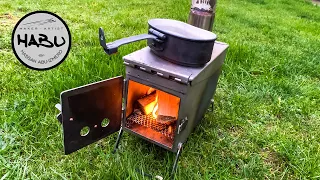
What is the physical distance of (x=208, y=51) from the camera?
1.30 metres

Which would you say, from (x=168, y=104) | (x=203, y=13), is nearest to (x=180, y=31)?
(x=168, y=104)

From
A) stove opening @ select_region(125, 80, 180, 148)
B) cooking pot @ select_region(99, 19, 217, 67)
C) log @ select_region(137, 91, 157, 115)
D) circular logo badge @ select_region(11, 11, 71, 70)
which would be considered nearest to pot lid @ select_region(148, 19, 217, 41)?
cooking pot @ select_region(99, 19, 217, 67)

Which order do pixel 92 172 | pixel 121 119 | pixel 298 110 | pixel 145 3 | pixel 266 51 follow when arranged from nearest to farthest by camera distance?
1. pixel 92 172
2. pixel 121 119
3. pixel 298 110
4. pixel 266 51
5. pixel 145 3

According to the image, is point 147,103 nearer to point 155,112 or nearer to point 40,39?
point 155,112

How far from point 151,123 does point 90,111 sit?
370 mm

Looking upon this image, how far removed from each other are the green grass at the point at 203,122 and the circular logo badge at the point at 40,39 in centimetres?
25

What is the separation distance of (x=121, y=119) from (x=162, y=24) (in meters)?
0.55

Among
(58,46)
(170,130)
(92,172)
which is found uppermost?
(58,46)

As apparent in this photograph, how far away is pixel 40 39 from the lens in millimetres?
1617

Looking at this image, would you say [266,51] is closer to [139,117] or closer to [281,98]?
[281,98]

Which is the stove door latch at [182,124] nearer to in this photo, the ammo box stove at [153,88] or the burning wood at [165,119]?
the ammo box stove at [153,88]

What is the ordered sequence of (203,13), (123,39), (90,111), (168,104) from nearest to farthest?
(123,39) → (90,111) → (168,104) → (203,13)

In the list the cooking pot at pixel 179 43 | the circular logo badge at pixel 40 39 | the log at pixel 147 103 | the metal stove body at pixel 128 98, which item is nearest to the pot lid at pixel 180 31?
the cooking pot at pixel 179 43

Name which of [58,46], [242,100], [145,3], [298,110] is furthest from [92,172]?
[145,3]
